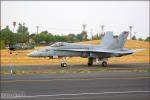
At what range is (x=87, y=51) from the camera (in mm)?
33656

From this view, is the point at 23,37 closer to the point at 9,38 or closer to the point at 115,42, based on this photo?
the point at 9,38

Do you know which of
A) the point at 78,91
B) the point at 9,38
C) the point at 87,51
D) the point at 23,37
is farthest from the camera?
the point at 23,37

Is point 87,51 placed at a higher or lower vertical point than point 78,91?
higher

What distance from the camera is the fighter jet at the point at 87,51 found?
32438mm

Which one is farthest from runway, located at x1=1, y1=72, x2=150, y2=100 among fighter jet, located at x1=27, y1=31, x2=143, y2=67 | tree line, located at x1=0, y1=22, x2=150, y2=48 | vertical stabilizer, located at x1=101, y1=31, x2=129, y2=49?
tree line, located at x1=0, y1=22, x2=150, y2=48

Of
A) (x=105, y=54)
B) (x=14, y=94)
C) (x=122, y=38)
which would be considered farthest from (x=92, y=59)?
(x=14, y=94)

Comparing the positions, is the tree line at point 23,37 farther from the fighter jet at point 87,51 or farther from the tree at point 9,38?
the fighter jet at point 87,51

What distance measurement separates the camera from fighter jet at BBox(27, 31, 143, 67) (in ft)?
106

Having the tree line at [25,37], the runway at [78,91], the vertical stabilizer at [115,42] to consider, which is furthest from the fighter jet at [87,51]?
the tree line at [25,37]

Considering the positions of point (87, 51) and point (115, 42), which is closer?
point (87, 51)

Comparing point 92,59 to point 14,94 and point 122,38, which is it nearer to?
point 122,38

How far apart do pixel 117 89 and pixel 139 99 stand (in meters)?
2.61

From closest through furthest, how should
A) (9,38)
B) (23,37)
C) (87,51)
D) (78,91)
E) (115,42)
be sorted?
(78,91)
(87,51)
(115,42)
(9,38)
(23,37)

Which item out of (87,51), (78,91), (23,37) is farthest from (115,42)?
(23,37)
